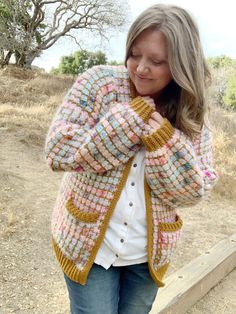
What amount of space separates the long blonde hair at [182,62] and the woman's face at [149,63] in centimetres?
2

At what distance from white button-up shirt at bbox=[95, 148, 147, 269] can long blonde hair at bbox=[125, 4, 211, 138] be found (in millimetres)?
185

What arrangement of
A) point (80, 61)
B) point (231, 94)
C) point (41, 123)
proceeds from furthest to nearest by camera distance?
point (80, 61) < point (231, 94) < point (41, 123)

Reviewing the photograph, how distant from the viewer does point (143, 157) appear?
151 cm

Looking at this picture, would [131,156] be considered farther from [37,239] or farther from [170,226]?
[37,239]

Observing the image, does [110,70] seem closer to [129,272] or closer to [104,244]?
[104,244]

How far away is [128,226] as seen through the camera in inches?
59.5

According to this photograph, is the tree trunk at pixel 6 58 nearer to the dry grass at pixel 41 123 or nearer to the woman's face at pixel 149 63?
the dry grass at pixel 41 123

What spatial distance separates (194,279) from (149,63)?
1.85m

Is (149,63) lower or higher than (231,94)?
higher

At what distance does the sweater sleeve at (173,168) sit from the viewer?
1.44 metres

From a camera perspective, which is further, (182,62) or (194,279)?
(194,279)

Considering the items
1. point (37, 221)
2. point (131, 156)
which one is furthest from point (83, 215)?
point (37, 221)

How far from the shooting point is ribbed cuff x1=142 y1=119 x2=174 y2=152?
4.69 ft

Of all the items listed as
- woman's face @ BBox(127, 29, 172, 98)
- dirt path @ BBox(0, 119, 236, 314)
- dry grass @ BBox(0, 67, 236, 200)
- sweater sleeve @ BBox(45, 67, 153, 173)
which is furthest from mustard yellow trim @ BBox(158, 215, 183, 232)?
dry grass @ BBox(0, 67, 236, 200)
